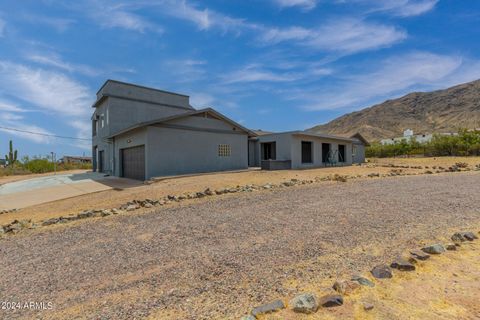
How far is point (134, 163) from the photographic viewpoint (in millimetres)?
15906

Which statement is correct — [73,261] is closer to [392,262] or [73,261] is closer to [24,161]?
[392,262]

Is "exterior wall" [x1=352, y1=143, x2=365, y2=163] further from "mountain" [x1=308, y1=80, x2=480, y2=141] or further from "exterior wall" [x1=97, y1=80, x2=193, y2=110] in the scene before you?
"mountain" [x1=308, y1=80, x2=480, y2=141]

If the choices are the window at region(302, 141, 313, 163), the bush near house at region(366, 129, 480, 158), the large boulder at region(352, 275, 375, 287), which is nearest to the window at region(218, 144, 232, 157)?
the window at region(302, 141, 313, 163)

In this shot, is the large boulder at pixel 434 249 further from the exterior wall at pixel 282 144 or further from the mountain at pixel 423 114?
the mountain at pixel 423 114

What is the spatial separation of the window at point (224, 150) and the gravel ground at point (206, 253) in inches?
382

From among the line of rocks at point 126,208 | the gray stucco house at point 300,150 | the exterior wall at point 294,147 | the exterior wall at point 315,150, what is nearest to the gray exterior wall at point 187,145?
the gray stucco house at point 300,150

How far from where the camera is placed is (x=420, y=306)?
94.6 inches

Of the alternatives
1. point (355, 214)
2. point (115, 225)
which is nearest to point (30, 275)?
point (115, 225)

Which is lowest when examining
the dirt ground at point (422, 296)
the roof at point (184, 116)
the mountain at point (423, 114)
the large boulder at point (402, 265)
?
the dirt ground at point (422, 296)

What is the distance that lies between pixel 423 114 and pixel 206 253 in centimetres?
9829

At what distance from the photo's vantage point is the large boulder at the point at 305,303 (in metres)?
2.34

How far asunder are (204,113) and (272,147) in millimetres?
7731

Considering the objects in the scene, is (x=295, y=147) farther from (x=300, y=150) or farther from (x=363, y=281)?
(x=363, y=281)

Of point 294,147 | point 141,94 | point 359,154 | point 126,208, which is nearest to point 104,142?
point 141,94
